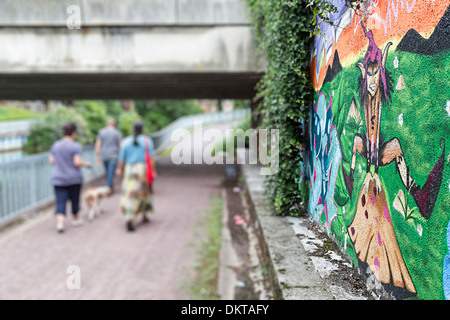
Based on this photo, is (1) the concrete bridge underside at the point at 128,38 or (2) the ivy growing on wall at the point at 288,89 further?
(1) the concrete bridge underside at the point at 128,38

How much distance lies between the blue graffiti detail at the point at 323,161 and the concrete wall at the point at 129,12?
487cm

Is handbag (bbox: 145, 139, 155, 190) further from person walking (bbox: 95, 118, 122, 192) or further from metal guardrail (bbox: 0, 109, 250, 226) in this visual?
person walking (bbox: 95, 118, 122, 192)

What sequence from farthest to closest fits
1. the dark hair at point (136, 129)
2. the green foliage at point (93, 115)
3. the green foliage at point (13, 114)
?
the green foliage at point (13, 114)
the green foliage at point (93, 115)
the dark hair at point (136, 129)

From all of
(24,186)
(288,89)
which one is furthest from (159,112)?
(288,89)

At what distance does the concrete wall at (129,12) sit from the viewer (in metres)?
7.75

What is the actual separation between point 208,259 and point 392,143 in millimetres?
4032

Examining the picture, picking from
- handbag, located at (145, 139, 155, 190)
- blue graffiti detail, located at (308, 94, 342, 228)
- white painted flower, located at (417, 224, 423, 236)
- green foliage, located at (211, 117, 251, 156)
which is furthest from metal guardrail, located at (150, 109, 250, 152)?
white painted flower, located at (417, 224, 423, 236)

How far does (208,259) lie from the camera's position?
18.3 ft

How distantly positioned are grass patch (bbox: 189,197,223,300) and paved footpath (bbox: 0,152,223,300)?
5.7 inches

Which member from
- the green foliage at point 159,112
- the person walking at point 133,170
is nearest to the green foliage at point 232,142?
the person walking at point 133,170

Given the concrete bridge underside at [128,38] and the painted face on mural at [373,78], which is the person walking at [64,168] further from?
the painted face on mural at [373,78]

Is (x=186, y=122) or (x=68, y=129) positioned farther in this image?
(x=186, y=122)

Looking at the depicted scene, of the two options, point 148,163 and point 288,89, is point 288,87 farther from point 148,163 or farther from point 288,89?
point 148,163

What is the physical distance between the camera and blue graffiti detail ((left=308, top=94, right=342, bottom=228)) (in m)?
3.17
